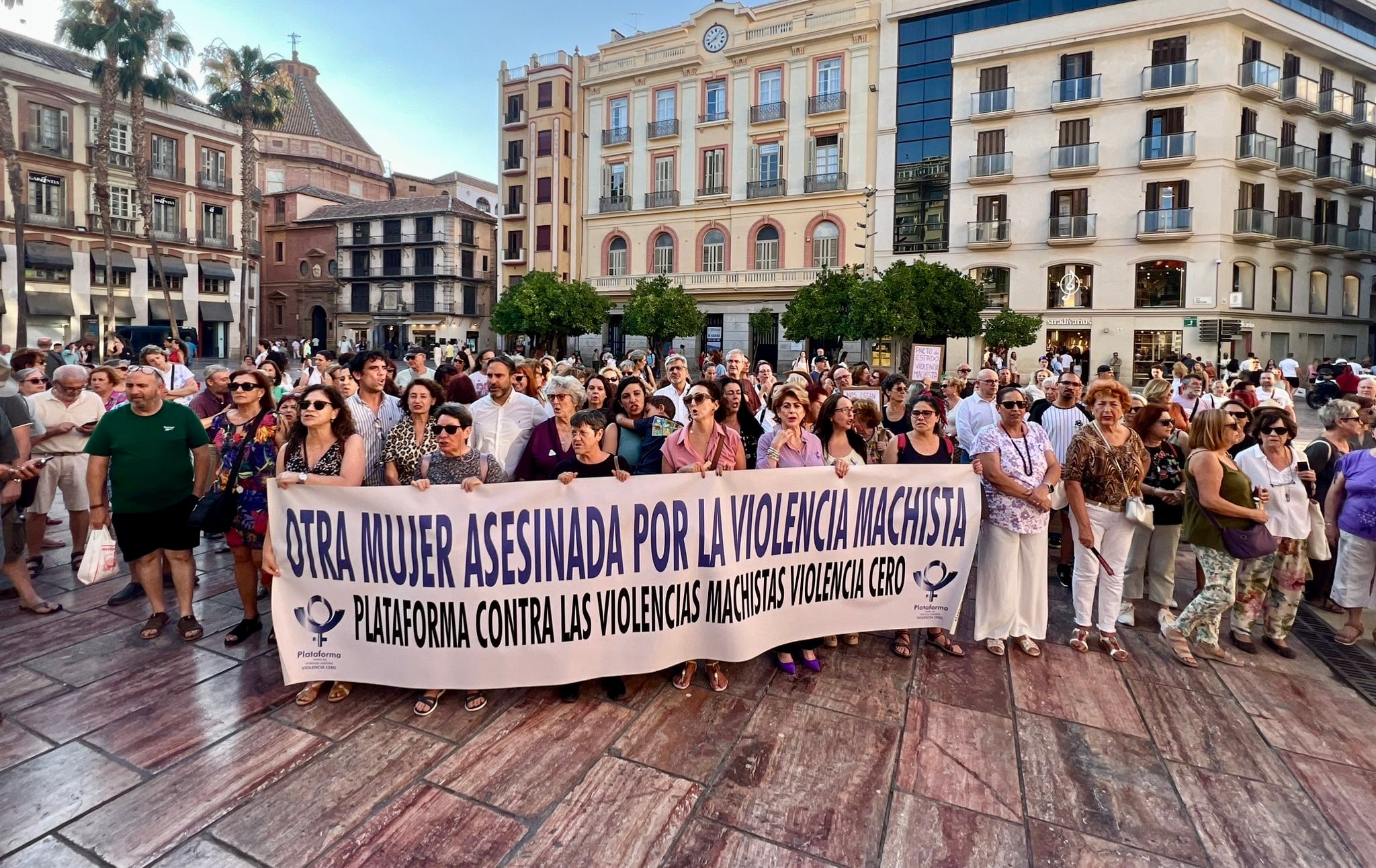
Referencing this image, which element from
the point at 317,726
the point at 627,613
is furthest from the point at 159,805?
the point at 627,613

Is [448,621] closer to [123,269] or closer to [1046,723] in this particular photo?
[1046,723]

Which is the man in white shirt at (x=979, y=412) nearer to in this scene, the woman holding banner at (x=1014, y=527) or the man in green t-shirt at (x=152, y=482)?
the woman holding banner at (x=1014, y=527)

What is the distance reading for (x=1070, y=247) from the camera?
30312mm

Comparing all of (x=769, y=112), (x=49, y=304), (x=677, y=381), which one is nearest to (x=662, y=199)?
(x=769, y=112)

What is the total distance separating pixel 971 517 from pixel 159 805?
4.47m

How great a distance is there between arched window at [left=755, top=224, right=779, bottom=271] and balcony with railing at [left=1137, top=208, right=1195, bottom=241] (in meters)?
15.0

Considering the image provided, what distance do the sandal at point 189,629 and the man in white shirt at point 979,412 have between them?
20.7 ft

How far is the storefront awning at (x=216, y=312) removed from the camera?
1721 inches

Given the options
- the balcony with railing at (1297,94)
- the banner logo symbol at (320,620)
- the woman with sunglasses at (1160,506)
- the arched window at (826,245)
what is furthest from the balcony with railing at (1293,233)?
the banner logo symbol at (320,620)

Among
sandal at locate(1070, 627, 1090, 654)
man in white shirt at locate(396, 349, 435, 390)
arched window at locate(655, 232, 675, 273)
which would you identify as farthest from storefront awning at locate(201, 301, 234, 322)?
sandal at locate(1070, 627, 1090, 654)

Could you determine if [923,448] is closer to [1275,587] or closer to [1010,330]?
[1275,587]

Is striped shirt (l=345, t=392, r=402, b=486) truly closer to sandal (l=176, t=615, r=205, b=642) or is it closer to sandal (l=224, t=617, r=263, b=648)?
sandal (l=224, t=617, r=263, b=648)

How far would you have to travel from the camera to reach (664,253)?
37562mm

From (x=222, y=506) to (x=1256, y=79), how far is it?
3682cm
